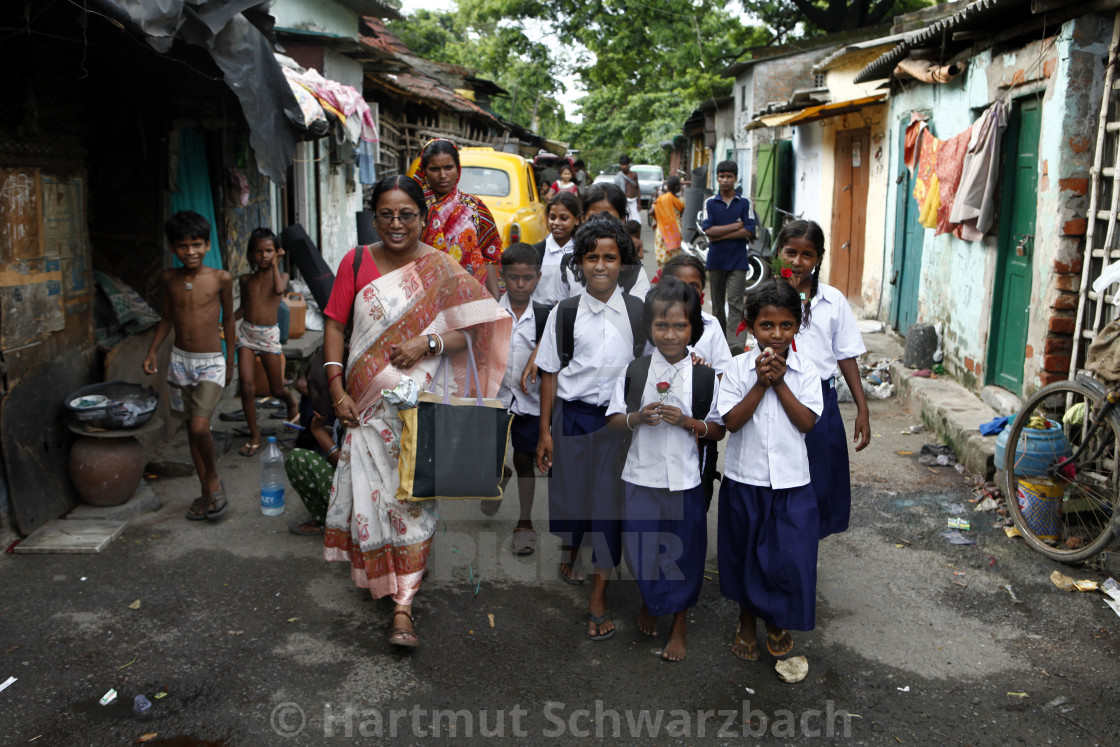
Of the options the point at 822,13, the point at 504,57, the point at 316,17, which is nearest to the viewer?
the point at 316,17

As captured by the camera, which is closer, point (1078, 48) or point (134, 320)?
point (1078, 48)

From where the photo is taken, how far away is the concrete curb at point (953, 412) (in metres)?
5.67

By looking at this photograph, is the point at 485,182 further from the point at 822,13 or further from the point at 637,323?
the point at 822,13

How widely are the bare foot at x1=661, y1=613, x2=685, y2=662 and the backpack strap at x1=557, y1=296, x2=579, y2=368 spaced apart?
1.17 m

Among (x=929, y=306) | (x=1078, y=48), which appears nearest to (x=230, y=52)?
(x=1078, y=48)

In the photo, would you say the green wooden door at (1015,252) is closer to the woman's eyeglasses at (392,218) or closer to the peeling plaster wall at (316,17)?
the woman's eyeglasses at (392,218)

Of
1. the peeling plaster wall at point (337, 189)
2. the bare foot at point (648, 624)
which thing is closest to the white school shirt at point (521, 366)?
the bare foot at point (648, 624)

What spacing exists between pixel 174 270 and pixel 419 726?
125 inches

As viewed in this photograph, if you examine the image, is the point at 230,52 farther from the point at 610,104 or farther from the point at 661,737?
the point at 610,104

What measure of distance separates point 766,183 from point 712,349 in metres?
15.3

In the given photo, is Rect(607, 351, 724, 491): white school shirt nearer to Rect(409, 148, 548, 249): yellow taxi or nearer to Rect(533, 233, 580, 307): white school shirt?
Rect(533, 233, 580, 307): white school shirt

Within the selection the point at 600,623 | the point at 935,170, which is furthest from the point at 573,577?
the point at 935,170

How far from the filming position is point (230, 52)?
4168 millimetres

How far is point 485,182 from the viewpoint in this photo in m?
12.0
